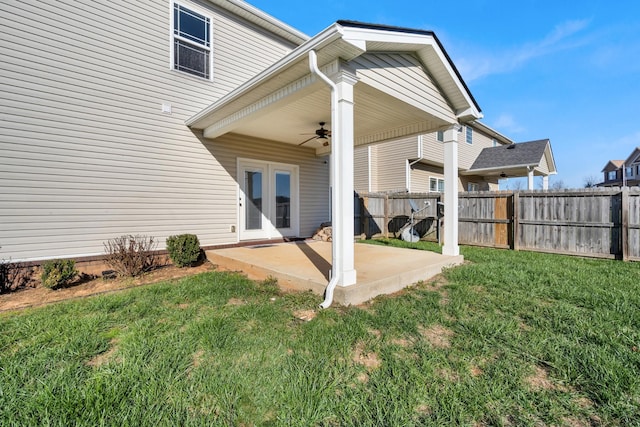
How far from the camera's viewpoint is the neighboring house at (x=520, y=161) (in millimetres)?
13383

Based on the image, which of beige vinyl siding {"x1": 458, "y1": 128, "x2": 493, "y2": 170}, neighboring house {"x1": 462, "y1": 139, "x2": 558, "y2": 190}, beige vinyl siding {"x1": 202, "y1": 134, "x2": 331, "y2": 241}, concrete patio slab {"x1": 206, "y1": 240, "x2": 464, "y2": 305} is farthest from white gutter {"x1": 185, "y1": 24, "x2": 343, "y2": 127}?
neighboring house {"x1": 462, "y1": 139, "x2": 558, "y2": 190}

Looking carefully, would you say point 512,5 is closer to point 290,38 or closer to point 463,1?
point 463,1

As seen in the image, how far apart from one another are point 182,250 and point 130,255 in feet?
2.62

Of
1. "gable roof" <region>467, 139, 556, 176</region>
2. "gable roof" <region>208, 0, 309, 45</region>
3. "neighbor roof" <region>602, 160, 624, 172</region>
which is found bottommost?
"gable roof" <region>467, 139, 556, 176</region>

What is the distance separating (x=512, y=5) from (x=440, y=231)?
6.77 meters

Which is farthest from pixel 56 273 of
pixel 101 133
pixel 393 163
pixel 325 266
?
pixel 393 163

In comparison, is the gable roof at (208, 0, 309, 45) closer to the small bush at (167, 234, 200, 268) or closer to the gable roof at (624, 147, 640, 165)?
the small bush at (167, 234, 200, 268)

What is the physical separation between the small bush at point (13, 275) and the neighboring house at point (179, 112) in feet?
0.57

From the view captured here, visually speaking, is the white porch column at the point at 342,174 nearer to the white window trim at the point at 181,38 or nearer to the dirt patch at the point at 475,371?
the dirt patch at the point at 475,371

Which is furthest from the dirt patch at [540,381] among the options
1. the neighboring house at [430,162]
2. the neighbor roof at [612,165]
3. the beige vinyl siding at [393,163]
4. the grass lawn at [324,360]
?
the neighbor roof at [612,165]

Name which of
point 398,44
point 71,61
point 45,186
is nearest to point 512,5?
point 398,44

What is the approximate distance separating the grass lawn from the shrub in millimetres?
1254

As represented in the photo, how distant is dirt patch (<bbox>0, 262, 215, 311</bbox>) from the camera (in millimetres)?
3672

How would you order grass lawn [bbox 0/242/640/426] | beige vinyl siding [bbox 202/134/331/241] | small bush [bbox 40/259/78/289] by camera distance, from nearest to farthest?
grass lawn [bbox 0/242/640/426]
small bush [bbox 40/259/78/289]
beige vinyl siding [bbox 202/134/331/241]
